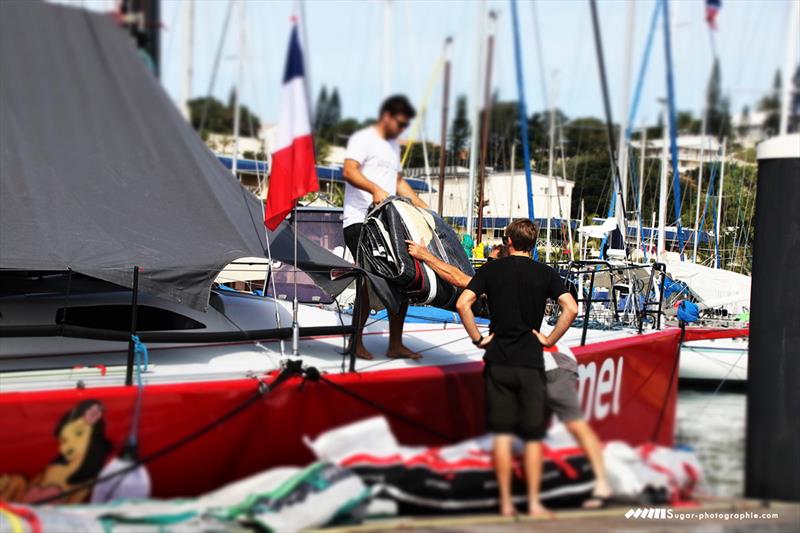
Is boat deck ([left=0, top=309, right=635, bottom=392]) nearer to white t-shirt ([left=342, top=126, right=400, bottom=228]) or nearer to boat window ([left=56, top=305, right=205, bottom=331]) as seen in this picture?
boat window ([left=56, top=305, right=205, bottom=331])

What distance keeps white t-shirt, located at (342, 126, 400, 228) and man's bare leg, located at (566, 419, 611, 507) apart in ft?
5.69

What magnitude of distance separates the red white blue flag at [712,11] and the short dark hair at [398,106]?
2551 millimetres

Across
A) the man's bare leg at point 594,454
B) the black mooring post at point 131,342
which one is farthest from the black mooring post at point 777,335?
the black mooring post at point 131,342

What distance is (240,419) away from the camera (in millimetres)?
4359

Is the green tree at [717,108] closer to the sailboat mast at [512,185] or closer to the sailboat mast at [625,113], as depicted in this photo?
the sailboat mast at [625,113]

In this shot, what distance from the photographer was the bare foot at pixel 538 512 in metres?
4.26

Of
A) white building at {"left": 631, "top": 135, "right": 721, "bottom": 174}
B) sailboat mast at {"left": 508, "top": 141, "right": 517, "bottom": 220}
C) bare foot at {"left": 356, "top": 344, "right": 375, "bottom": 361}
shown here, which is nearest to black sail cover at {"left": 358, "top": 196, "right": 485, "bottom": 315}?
bare foot at {"left": 356, "top": 344, "right": 375, "bottom": 361}

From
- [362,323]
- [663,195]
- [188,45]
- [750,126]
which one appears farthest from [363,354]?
[663,195]

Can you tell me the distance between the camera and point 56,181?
490cm

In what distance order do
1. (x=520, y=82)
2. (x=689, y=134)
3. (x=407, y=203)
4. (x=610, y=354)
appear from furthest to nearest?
(x=520, y=82) < (x=689, y=134) < (x=610, y=354) < (x=407, y=203)

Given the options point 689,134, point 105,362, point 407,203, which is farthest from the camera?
point 689,134

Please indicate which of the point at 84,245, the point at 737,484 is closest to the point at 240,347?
the point at 84,245

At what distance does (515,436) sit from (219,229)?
77.6 inches

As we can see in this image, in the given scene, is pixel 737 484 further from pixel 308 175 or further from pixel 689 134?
pixel 689 134
